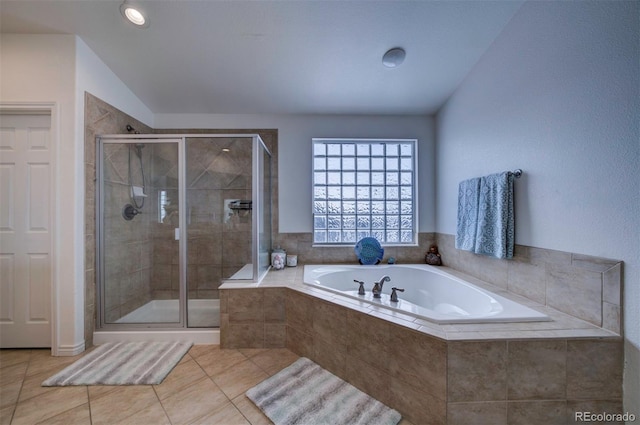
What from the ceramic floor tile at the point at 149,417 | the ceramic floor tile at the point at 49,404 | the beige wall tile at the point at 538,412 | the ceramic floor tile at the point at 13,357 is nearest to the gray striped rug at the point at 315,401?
the ceramic floor tile at the point at 149,417

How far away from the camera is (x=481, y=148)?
195 cm

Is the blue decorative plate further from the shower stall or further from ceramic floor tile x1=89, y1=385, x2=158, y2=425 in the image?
ceramic floor tile x1=89, y1=385, x2=158, y2=425

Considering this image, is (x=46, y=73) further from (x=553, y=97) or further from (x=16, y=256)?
(x=553, y=97)

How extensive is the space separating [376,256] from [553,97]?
1.80 m

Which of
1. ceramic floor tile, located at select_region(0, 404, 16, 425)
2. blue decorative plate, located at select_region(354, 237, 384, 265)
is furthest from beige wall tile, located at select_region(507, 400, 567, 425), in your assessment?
ceramic floor tile, located at select_region(0, 404, 16, 425)

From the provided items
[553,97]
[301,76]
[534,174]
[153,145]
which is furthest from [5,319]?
[553,97]

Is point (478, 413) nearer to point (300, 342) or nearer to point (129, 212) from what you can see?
point (300, 342)

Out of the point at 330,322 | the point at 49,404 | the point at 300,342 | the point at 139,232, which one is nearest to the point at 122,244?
the point at 139,232

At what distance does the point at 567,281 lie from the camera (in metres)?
1.32

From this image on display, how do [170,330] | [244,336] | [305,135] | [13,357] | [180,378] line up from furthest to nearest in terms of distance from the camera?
[305,135] → [170,330] → [244,336] → [13,357] → [180,378]

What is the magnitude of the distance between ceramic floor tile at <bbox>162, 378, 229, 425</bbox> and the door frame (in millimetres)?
1146

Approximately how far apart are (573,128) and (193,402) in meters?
2.65

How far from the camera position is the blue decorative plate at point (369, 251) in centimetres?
250

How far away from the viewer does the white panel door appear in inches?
69.5
